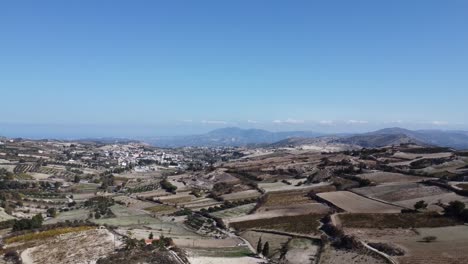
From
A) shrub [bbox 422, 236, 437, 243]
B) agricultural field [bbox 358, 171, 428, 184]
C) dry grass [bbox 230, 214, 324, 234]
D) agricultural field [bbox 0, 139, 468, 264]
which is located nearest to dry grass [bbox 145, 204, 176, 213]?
→ agricultural field [bbox 0, 139, 468, 264]

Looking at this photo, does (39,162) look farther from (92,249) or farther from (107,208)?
(92,249)

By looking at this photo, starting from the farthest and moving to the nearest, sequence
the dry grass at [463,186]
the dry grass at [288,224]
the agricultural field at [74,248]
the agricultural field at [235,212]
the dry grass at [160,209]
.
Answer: the dry grass at [160,209], the agricultural field at [235,212], the dry grass at [463,186], the dry grass at [288,224], the agricultural field at [74,248]

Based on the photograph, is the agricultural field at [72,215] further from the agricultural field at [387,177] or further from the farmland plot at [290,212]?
the agricultural field at [387,177]

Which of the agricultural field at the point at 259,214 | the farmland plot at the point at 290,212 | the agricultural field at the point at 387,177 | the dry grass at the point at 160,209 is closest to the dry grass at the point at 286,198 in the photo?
the agricultural field at the point at 259,214

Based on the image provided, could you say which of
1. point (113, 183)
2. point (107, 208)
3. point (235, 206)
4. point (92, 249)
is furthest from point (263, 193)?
point (113, 183)

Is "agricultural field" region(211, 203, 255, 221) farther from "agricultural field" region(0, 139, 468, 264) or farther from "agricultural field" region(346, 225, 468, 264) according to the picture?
"agricultural field" region(346, 225, 468, 264)

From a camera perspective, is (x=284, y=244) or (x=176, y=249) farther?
(x=284, y=244)

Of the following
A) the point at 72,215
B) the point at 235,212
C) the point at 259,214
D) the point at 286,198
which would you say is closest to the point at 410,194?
the point at 286,198

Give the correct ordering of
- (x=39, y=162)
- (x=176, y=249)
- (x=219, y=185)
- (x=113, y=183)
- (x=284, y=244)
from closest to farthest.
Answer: (x=176, y=249) < (x=284, y=244) < (x=219, y=185) < (x=113, y=183) < (x=39, y=162)
